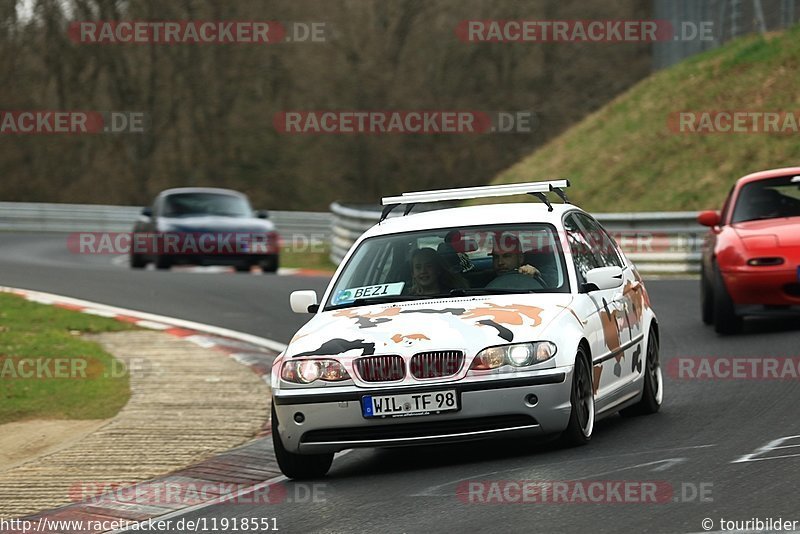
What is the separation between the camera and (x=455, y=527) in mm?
6484

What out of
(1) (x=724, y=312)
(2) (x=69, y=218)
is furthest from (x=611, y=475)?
(2) (x=69, y=218)

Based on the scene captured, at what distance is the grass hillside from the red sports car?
43.5ft

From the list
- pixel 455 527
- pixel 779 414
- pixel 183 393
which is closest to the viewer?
pixel 455 527

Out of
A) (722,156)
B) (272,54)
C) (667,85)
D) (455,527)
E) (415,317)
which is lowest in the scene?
(455,527)

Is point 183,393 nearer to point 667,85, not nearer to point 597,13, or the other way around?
point 667,85

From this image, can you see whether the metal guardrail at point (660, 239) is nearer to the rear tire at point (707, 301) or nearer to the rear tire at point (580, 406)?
the rear tire at point (707, 301)

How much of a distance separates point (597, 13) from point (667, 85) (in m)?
23.7

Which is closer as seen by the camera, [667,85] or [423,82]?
[667,85]

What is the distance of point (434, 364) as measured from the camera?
7875mm

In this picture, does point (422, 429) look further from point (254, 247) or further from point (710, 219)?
point (254, 247)

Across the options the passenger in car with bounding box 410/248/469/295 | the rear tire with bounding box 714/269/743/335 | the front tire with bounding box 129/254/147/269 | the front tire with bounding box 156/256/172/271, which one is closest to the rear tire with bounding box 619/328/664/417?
the passenger in car with bounding box 410/248/469/295

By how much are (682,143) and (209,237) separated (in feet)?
36.0

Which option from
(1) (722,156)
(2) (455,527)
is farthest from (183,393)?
(1) (722,156)

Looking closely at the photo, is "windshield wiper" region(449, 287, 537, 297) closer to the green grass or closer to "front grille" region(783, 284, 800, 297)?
the green grass
